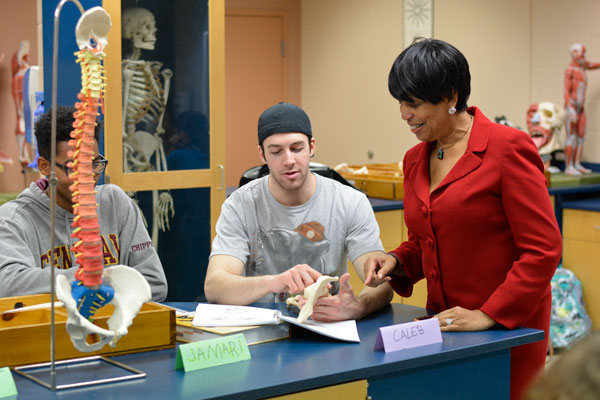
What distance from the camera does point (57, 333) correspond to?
1.56 meters

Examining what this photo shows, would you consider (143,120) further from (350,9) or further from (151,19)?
(350,9)

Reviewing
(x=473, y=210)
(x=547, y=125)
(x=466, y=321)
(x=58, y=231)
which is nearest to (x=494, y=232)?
(x=473, y=210)

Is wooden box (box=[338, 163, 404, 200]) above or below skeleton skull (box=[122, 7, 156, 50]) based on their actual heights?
below

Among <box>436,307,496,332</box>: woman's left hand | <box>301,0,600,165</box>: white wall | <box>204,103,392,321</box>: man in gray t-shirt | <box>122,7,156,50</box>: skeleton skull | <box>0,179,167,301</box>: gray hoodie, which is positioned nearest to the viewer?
<box>436,307,496,332</box>: woman's left hand

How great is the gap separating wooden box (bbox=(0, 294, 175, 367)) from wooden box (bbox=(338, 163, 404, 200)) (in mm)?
2512

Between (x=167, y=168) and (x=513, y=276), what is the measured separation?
2.12 metres

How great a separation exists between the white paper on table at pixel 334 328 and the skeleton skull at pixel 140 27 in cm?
198

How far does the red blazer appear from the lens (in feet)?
5.67

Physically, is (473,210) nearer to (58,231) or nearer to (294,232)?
(294,232)

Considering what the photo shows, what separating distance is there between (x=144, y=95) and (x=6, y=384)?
224 cm

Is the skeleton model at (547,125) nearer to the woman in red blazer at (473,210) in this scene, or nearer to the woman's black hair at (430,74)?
the woman in red blazer at (473,210)

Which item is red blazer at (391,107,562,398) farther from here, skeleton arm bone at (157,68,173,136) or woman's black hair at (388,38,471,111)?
skeleton arm bone at (157,68,173,136)

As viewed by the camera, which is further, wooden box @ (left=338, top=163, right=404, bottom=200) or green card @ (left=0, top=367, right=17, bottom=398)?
wooden box @ (left=338, top=163, right=404, bottom=200)

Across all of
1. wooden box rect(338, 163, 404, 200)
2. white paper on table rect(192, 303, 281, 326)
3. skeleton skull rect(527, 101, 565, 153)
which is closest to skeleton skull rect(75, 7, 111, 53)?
white paper on table rect(192, 303, 281, 326)
